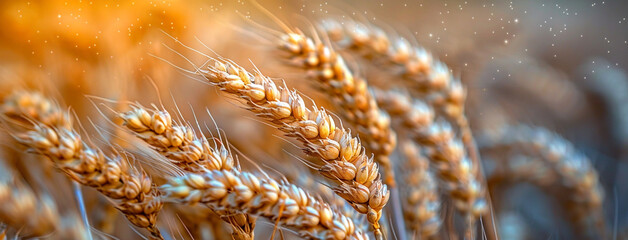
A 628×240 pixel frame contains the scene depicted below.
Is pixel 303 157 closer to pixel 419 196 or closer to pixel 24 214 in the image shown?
pixel 419 196

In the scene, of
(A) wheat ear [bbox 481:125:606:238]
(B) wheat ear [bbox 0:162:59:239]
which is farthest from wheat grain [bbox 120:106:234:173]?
(A) wheat ear [bbox 481:125:606:238]

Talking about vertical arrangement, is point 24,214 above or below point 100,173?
below

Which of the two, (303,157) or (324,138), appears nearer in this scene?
(324,138)

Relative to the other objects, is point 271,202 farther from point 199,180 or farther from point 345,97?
point 345,97

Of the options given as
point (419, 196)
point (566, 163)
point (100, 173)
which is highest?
point (566, 163)

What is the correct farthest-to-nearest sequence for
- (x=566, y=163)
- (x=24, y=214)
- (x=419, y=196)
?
(x=566, y=163) → (x=419, y=196) → (x=24, y=214)

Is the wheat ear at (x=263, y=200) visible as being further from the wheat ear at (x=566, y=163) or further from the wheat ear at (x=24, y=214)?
the wheat ear at (x=566, y=163)

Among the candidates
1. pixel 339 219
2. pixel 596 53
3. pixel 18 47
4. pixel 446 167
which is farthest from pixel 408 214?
pixel 18 47

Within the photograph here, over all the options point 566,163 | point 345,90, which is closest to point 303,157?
point 345,90
